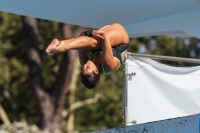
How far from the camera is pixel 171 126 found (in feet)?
18.7

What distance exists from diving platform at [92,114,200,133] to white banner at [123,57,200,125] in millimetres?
1825

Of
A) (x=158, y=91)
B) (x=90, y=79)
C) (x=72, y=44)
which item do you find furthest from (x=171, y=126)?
(x=158, y=91)

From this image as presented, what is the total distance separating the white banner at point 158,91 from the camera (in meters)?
7.63

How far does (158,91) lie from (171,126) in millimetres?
2193

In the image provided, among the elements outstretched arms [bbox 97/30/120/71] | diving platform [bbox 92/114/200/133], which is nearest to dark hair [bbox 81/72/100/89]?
outstretched arms [bbox 97/30/120/71]

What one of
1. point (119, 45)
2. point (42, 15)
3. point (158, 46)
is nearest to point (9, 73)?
point (158, 46)

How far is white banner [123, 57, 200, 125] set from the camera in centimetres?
763

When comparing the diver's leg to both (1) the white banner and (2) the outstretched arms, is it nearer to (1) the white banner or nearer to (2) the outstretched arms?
(2) the outstretched arms

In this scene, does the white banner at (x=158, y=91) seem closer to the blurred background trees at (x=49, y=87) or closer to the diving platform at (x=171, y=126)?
the diving platform at (x=171, y=126)

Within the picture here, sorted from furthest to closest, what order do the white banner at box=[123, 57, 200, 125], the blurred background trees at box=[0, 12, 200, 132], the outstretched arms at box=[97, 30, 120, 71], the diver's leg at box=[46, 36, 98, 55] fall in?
the blurred background trees at box=[0, 12, 200, 132] → the white banner at box=[123, 57, 200, 125] → the outstretched arms at box=[97, 30, 120, 71] → the diver's leg at box=[46, 36, 98, 55]

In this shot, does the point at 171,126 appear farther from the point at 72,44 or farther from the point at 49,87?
the point at 49,87

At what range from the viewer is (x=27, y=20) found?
16.5 m

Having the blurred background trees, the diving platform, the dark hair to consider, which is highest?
the blurred background trees

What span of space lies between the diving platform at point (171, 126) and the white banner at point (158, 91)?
1825mm
